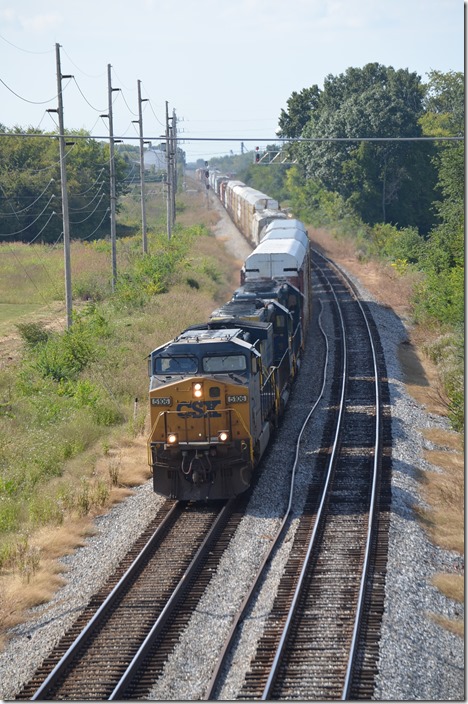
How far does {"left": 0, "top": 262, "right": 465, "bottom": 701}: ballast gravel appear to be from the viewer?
10672 millimetres

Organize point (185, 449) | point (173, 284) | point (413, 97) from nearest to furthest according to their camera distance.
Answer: point (185, 449) < point (173, 284) < point (413, 97)

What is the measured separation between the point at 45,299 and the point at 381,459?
101 ft

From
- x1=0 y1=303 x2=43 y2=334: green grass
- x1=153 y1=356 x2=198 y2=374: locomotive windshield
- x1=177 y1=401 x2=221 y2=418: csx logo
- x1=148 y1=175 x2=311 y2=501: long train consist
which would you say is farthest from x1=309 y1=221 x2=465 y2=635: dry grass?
x1=0 y1=303 x2=43 y2=334: green grass

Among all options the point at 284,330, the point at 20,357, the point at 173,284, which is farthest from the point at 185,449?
the point at 173,284

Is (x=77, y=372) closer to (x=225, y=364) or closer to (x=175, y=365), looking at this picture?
(x=175, y=365)

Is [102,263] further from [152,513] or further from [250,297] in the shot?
[152,513]

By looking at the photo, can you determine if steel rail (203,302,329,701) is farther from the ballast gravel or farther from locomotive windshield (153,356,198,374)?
locomotive windshield (153,356,198,374)

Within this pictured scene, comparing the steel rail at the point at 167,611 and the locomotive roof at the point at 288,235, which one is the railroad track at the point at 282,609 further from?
the locomotive roof at the point at 288,235

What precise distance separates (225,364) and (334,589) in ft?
17.5

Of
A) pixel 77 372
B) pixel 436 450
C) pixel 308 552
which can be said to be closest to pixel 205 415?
pixel 308 552

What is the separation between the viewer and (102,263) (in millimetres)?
51094

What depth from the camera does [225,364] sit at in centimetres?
1683

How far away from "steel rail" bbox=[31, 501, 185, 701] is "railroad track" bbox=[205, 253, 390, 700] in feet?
6.58

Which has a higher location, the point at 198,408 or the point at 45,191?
the point at 45,191
